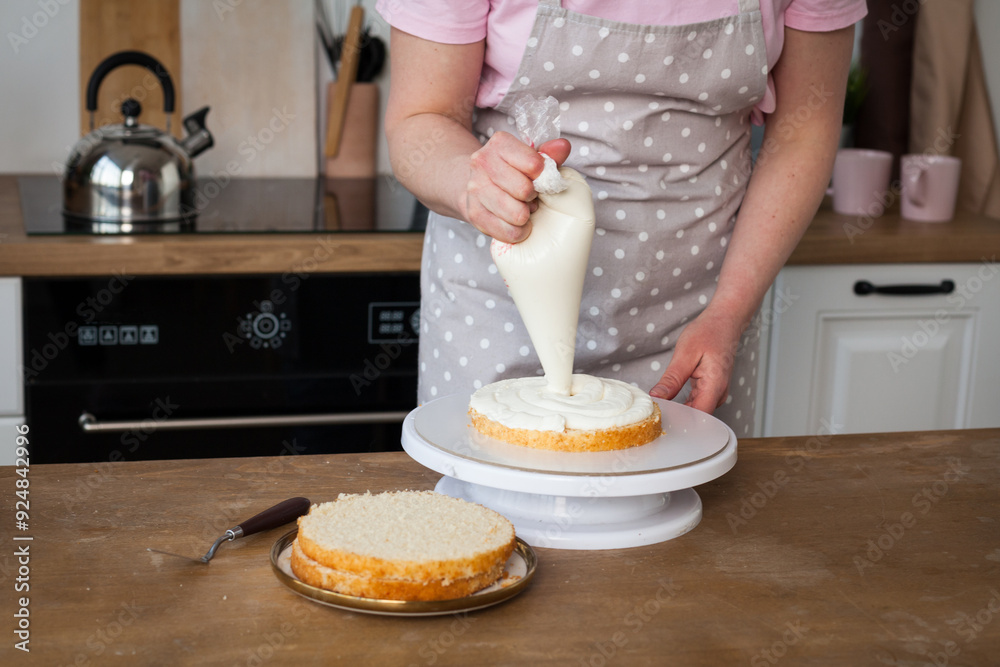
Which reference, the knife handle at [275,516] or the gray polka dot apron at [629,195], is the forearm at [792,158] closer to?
the gray polka dot apron at [629,195]

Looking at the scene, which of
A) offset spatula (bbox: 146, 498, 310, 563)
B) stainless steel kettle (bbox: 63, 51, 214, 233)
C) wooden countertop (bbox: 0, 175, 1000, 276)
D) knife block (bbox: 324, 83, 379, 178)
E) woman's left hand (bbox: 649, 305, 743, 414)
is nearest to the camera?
offset spatula (bbox: 146, 498, 310, 563)

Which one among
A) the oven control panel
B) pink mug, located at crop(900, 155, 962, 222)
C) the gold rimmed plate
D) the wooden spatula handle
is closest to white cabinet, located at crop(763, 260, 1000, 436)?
pink mug, located at crop(900, 155, 962, 222)

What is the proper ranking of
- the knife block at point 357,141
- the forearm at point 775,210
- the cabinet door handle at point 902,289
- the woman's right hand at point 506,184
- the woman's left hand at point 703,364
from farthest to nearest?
the knife block at point 357,141 < the cabinet door handle at point 902,289 < the forearm at point 775,210 < the woman's left hand at point 703,364 < the woman's right hand at point 506,184

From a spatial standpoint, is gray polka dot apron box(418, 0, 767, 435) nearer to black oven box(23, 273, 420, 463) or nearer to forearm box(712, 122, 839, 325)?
forearm box(712, 122, 839, 325)

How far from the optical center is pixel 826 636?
0.65m

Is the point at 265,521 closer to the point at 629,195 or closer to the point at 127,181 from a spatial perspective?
the point at 629,195

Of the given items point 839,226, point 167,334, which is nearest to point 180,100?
point 167,334

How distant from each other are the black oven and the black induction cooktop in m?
0.08

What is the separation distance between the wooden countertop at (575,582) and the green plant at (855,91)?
1.36 m

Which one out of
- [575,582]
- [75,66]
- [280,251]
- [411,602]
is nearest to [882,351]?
[280,251]

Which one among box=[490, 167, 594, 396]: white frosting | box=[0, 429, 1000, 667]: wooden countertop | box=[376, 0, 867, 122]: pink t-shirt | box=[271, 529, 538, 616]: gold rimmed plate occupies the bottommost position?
box=[0, 429, 1000, 667]: wooden countertop

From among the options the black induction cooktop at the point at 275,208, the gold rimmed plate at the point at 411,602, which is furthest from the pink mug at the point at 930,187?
the gold rimmed plate at the point at 411,602

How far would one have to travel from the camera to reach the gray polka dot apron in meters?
1.10

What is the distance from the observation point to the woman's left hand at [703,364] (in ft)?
3.38
